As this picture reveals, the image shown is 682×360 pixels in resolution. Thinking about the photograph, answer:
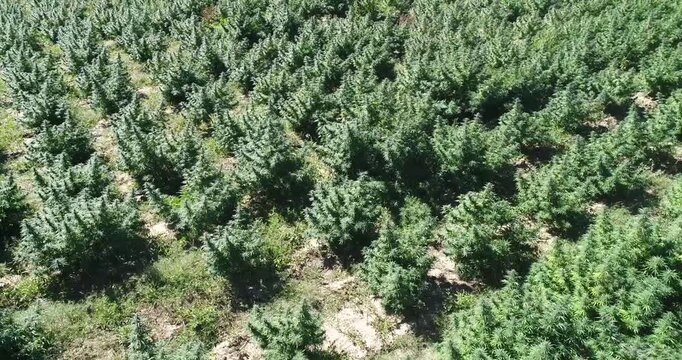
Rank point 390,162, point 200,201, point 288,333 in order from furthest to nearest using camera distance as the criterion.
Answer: point 390,162
point 200,201
point 288,333

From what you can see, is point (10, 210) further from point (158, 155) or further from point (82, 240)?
point (158, 155)

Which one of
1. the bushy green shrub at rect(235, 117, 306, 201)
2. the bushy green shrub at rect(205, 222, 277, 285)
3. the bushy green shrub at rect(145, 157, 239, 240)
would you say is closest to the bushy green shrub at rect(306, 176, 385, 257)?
the bushy green shrub at rect(205, 222, 277, 285)

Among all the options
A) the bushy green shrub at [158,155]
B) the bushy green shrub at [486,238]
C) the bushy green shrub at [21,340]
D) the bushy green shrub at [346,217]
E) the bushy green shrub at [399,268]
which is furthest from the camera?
the bushy green shrub at [158,155]

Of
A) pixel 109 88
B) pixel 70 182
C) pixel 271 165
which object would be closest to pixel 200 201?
pixel 271 165

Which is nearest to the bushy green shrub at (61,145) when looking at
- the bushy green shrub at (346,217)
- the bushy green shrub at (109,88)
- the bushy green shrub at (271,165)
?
the bushy green shrub at (109,88)

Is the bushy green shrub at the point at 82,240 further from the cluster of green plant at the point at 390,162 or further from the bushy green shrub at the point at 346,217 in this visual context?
the bushy green shrub at the point at 346,217

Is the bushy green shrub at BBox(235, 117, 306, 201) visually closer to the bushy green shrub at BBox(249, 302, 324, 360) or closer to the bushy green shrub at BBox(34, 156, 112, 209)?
the bushy green shrub at BBox(34, 156, 112, 209)
